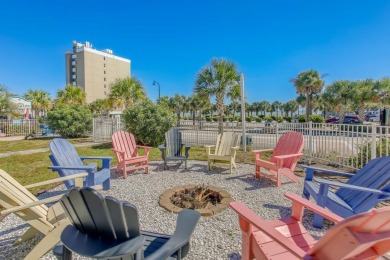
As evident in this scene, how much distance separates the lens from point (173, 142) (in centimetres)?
666

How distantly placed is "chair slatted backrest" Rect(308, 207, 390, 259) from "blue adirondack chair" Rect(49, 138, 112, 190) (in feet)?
11.2

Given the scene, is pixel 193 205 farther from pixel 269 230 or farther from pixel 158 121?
pixel 158 121

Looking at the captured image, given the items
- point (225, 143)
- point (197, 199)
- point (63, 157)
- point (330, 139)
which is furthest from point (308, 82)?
point (63, 157)

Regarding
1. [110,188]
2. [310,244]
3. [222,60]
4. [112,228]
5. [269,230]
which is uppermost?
[222,60]

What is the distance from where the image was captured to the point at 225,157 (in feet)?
19.1

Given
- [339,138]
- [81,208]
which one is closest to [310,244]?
[81,208]

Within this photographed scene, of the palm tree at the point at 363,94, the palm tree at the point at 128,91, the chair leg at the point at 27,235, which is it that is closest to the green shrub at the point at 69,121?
the palm tree at the point at 128,91

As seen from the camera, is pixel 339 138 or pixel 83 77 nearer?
pixel 339 138

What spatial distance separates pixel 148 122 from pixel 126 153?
175 inches

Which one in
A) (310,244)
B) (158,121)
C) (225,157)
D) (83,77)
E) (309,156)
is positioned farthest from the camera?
(83,77)

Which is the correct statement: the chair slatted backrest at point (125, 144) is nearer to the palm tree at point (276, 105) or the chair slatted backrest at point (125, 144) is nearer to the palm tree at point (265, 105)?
the palm tree at point (265, 105)

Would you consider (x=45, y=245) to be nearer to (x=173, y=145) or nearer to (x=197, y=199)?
(x=197, y=199)

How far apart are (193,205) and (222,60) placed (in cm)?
1154

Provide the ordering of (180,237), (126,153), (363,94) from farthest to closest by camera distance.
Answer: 1. (363,94)
2. (126,153)
3. (180,237)
